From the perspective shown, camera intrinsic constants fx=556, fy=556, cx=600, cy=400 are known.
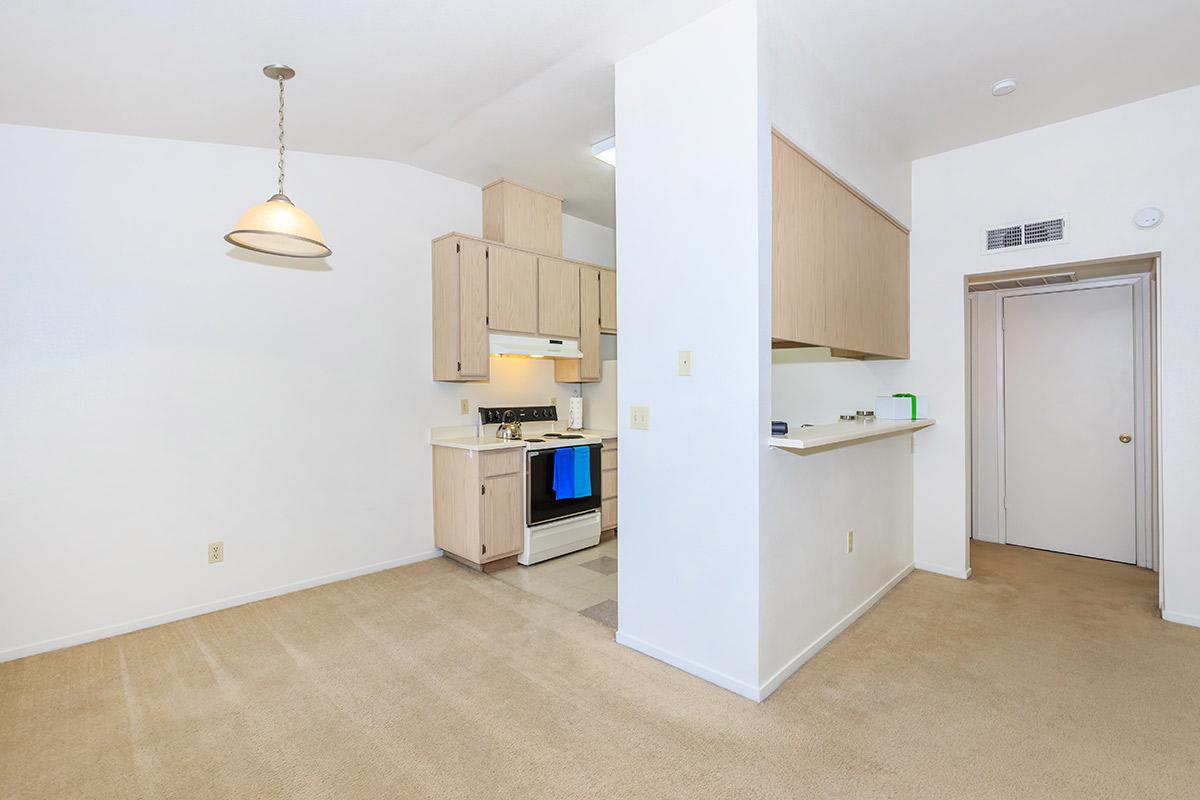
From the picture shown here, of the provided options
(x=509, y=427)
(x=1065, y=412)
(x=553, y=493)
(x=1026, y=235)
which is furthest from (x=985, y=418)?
(x=509, y=427)

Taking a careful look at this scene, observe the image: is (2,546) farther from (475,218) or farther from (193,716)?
(475,218)

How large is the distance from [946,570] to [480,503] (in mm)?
3194

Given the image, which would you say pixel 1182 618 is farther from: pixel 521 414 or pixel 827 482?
pixel 521 414

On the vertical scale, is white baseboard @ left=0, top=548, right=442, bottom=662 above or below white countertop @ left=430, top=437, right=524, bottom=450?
below

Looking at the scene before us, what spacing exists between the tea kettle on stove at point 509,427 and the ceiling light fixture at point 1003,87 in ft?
11.8

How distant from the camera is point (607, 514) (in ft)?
15.2

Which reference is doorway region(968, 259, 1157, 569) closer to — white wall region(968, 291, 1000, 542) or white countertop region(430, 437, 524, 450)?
white wall region(968, 291, 1000, 542)

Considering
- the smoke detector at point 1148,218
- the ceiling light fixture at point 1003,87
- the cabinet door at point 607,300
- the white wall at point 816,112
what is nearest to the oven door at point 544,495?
the cabinet door at point 607,300

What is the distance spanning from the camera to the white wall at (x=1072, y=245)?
9.70ft

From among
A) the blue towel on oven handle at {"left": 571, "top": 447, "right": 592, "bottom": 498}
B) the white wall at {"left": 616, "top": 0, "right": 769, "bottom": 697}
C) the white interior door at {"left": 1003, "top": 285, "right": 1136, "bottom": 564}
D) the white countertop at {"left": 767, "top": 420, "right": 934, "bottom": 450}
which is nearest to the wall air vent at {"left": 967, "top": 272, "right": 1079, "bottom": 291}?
the white interior door at {"left": 1003, "top": 285, "right": 1136, "bottom": 564}

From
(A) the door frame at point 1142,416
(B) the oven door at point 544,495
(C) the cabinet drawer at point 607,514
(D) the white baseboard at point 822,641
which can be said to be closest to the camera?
(D) the white baseboard at point 822,641

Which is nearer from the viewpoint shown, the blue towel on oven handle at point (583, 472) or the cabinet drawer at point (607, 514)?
the blue towel on oven handle at point (583, 472)

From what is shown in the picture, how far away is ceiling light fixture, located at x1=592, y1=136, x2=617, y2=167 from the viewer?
3.55 m

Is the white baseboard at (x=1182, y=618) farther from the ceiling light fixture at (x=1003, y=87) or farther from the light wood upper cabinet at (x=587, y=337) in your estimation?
the light wood upper cabinet at (x=587, y=337)
